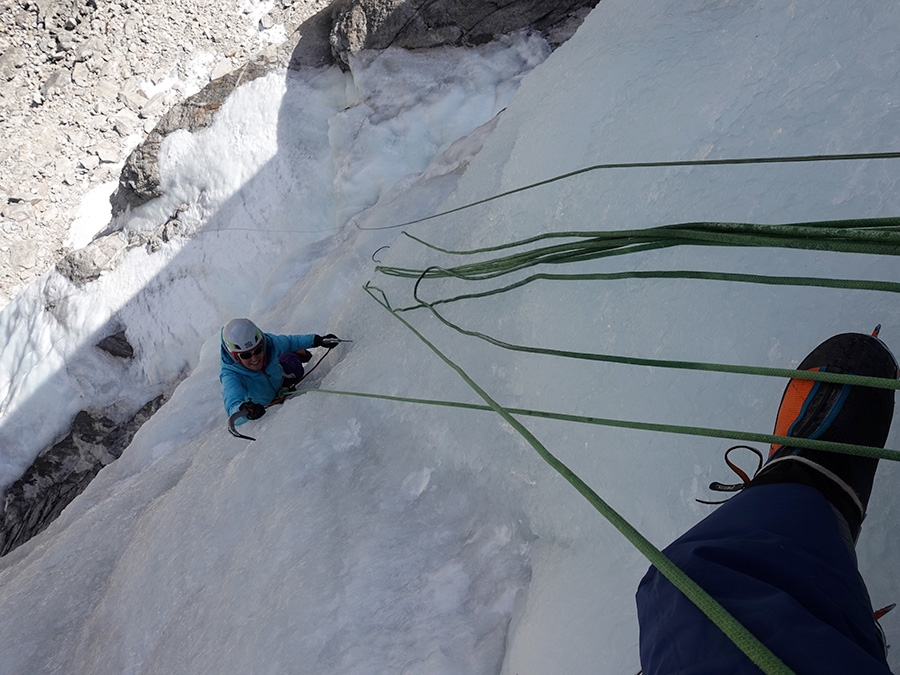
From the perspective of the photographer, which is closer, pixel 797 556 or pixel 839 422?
pixel 797 556

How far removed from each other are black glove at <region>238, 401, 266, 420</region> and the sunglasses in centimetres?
21

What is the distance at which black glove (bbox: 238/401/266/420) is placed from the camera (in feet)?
7.80

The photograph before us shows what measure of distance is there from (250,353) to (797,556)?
2.21m

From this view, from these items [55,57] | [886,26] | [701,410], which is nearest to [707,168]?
[886,26]

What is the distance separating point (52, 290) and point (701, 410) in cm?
628

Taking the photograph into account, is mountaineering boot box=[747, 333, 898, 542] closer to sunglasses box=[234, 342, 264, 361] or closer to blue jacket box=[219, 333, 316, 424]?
blue jacket box=[219, 333, 316, 424]

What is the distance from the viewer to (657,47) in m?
1.56

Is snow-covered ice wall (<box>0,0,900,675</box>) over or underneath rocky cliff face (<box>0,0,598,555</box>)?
underneath

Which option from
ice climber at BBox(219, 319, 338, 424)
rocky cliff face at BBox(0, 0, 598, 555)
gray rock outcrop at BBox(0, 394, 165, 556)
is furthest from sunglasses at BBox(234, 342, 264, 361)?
rocky cliff face at BBox(0, 0, 598, 555)

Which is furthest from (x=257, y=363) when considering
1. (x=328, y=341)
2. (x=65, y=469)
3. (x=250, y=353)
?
(x=65, y=469)

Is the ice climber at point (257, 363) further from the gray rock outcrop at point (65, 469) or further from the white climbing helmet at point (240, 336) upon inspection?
the gray rock outcrop at point (65, 469)

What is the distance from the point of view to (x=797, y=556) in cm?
69

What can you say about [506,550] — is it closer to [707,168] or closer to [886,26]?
[707,168]

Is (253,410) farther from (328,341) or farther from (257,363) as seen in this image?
(328,341)
